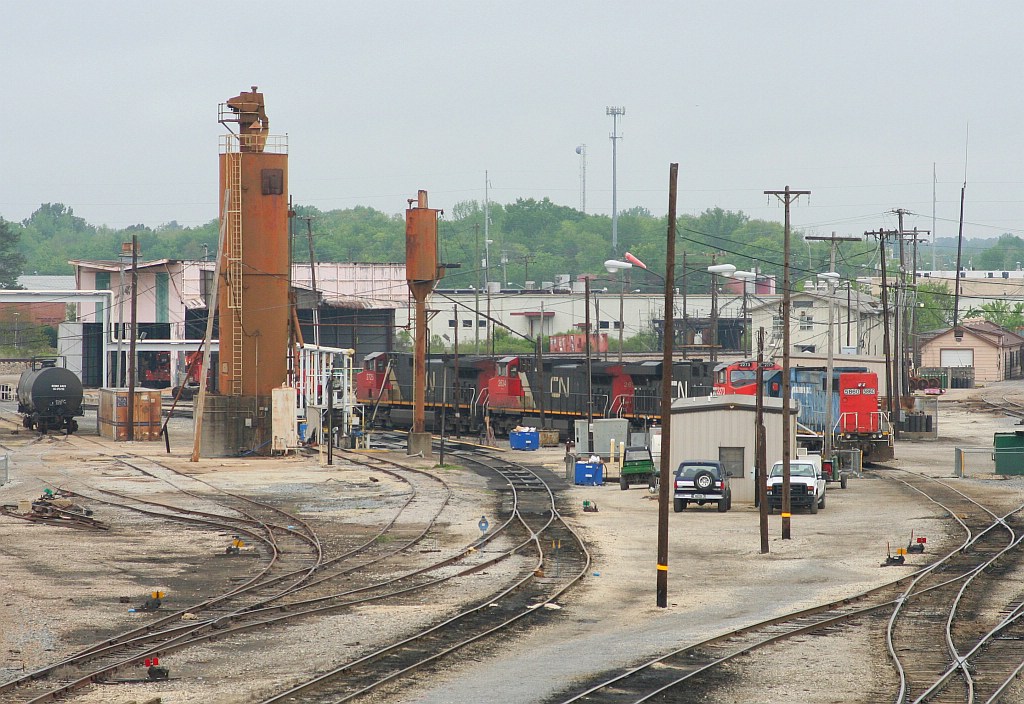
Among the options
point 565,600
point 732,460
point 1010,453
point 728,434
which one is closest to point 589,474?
point 732,460

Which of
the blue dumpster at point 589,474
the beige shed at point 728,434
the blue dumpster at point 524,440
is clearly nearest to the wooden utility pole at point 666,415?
the beige shed at point 728,434

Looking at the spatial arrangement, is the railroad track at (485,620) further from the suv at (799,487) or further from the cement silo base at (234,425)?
the cement silo base at (234,425)

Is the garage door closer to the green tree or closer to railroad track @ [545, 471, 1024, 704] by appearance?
railroad track @ [545, 471, 1024, 704]

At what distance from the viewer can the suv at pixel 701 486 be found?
3766cm

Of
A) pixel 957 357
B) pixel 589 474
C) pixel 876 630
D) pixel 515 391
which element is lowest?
pixel 876 630

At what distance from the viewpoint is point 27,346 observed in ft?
407

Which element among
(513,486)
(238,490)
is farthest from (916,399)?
(238,490)

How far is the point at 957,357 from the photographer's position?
10694cm

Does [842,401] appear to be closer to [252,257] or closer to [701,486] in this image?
[701,486]

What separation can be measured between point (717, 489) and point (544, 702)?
22.5 metres

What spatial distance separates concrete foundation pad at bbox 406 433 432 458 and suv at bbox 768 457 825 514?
21.1m

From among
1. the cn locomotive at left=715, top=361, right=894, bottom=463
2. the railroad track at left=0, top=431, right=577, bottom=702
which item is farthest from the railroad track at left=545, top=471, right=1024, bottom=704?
the cn locomotive at left=715, top=361, right=894, bottom=463

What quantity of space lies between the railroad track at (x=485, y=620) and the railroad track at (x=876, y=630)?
105 inches

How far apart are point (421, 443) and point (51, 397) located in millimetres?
21256
